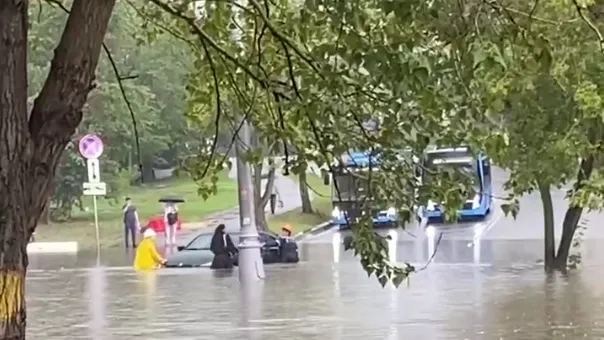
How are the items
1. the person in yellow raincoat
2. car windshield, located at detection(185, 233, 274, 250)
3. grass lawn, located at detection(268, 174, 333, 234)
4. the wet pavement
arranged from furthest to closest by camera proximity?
1. grass lawn, located at detection(268, 174, 333, 234)
2. car windshield, located at detection(185, 233, 274, 250)
3. the person in yellow raincoat
4. the wet pavement

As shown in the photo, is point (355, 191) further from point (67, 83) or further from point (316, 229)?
point (316, 229)

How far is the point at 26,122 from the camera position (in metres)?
4.40

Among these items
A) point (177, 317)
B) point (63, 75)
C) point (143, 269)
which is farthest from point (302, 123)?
point (143, 269)

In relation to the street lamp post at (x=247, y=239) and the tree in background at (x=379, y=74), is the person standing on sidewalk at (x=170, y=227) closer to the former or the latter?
the street lamp post at (x=247, y=239)

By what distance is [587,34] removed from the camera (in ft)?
42.6

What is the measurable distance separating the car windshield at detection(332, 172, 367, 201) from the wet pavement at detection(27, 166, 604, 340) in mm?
2376

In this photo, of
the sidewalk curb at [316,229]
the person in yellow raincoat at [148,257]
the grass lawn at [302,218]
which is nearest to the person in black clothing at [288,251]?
the person in yellow raincoat at [148,257]

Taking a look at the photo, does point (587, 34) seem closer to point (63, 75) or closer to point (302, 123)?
point (302, 123)

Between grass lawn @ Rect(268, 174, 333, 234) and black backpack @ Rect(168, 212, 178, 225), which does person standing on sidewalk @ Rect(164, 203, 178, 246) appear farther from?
grass lawn @ Rect(268, 174, 333, 234)

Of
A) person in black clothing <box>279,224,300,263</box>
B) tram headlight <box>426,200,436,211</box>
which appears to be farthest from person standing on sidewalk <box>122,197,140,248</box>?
tram headlight <box>426,200,436,211</box>

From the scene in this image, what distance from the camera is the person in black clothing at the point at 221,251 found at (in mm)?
31484

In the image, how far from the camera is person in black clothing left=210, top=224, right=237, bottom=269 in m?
31.5

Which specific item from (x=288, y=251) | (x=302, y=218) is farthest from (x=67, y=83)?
(x=302, y=218)

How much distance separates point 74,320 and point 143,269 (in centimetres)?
1421
